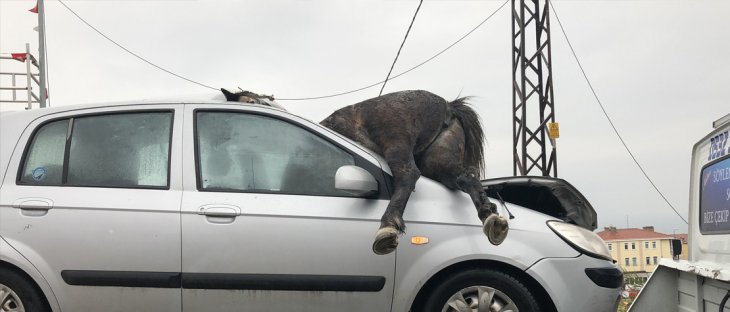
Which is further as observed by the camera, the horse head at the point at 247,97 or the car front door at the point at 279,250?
the horse head at the point at 247,97

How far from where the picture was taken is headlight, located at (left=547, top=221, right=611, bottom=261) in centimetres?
337

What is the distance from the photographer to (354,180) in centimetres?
317

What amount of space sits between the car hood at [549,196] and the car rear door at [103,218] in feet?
6.88

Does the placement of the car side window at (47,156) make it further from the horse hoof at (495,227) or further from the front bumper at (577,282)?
the front bumper at (577,282)

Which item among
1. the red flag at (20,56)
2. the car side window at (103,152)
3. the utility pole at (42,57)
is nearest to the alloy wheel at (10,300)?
the car side window at (103,152)

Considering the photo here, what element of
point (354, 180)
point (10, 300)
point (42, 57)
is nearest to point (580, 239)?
point (354, 180)

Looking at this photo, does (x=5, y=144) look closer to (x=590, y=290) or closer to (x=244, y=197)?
(x=244, y=197)

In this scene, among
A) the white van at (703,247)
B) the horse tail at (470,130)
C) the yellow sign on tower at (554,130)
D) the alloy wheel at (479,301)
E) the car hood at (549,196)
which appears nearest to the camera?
the white van at (703,247)

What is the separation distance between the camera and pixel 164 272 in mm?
3297

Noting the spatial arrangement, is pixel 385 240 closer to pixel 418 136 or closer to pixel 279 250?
pixel 279 250

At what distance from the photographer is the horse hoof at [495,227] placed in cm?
311

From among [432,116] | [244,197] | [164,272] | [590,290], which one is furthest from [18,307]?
[590,290]

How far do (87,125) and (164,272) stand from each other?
111 centimetres

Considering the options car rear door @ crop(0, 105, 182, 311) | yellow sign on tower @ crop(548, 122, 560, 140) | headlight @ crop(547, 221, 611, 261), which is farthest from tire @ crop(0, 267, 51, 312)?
yellow sign on tower @ crop(548, 122, 560, 140)
